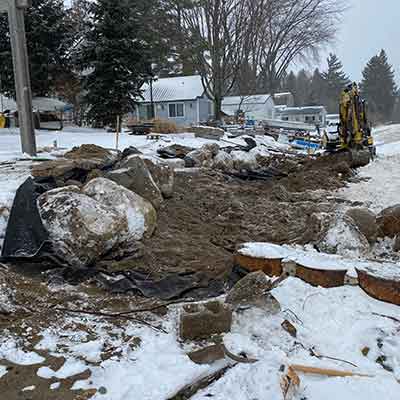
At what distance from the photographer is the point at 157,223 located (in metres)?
4.96

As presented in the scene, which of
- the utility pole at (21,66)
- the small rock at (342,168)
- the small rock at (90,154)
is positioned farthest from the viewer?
the small rock at (342,168)

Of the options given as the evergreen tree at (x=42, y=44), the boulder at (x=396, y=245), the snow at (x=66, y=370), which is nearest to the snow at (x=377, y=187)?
the boulder at (x=396, y=245)

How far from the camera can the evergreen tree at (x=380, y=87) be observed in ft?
201

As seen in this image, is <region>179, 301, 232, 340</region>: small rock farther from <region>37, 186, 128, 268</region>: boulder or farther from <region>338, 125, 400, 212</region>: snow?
<region>338, 125, 400, 212</region>: snow

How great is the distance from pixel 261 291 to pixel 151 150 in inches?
292

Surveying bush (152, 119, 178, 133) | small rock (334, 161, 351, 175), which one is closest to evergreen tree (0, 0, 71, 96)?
bush (152, 119, 178, 133)

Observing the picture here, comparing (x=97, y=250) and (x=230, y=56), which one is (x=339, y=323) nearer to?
(x=97, y=250)

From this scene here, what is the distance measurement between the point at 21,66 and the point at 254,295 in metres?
7.49

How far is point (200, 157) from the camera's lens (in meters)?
9.31

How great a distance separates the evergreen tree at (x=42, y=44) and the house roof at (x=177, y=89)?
12.0 m

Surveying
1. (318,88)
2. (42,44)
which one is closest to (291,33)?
(42,44)

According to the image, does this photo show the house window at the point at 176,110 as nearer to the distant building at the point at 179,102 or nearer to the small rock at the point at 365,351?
the distant building at the point at 179,102

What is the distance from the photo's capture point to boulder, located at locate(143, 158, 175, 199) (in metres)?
5.89

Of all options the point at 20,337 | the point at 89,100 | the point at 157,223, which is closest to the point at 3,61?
the point at 89,100
